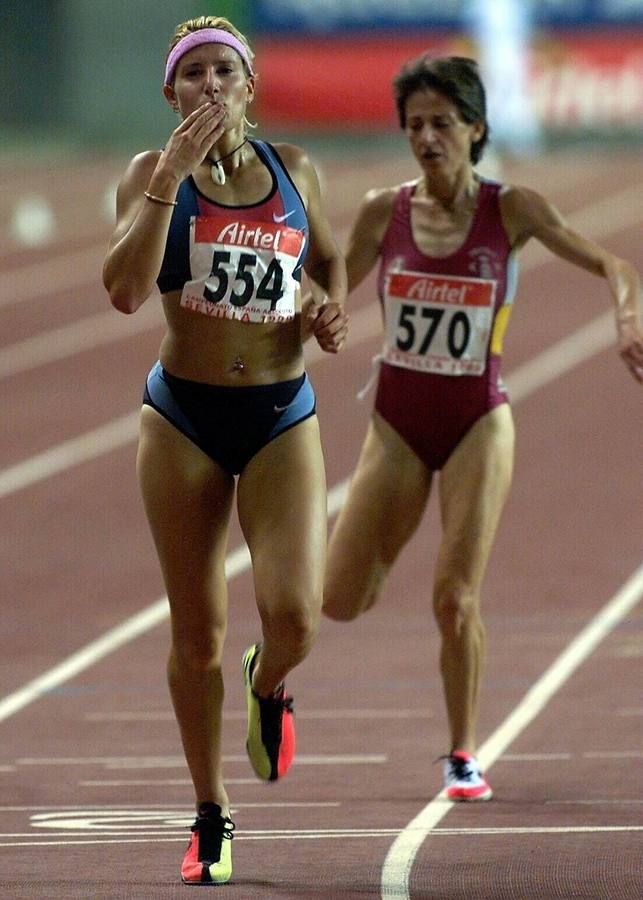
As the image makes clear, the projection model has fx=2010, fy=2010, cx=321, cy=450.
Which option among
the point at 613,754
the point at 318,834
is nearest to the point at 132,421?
the point at 613,754

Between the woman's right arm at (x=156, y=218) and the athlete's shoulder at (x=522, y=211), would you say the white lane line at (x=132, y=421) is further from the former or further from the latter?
the woman's right arm at (x=156, y=218)

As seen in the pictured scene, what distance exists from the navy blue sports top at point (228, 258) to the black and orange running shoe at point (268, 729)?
93 cm

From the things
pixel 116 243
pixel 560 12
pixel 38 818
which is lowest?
pixel 38 818

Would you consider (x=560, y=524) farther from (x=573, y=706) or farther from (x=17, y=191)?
(x=17, y=191)

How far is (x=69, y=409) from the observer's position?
15.7 m

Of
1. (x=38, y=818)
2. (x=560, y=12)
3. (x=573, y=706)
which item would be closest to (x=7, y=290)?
(x=560, y=12)

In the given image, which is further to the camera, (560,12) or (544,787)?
(560,12)

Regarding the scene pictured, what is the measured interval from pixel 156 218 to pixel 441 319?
2.05m

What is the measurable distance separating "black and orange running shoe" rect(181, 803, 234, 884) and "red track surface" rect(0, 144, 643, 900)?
6 centimetres

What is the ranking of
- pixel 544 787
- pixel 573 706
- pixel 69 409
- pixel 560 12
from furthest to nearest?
pixel 560 12
pixel 69 409
pixel 573 706
pixel 544 787

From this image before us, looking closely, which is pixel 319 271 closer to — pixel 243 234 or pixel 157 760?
pixel 243 234

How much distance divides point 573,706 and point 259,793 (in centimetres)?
173

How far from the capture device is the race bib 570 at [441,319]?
6578 millimetres

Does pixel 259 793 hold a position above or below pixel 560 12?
below
